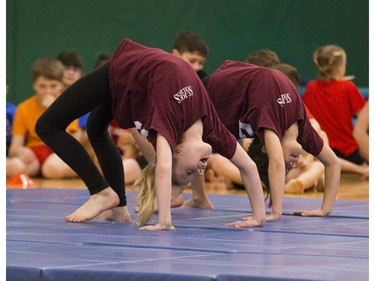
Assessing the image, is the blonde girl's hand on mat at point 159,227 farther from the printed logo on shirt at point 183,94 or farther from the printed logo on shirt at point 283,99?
the printed logo on shirt at point 283,99

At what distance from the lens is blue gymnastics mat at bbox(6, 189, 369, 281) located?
239 centimetres

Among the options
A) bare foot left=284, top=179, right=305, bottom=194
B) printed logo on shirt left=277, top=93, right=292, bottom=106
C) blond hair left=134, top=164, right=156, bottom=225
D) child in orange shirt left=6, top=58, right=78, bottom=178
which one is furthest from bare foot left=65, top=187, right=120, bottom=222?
child in orange shirt left=6, top=58, right=78, bottom=178

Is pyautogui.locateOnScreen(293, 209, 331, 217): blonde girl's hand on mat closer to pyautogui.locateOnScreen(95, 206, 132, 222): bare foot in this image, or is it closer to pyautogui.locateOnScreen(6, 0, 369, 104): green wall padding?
pyautogui.locateOnScreen(95, 206, 132, 222): bare foot

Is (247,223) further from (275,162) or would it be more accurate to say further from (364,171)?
(364,171)

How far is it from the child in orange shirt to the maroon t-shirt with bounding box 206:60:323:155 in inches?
115

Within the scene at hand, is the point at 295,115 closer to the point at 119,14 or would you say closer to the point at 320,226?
the point at 320,226

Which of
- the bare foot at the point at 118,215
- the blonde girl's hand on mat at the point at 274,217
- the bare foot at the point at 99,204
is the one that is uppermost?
the bare foot at the point at 99,204

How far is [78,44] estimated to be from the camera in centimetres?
976

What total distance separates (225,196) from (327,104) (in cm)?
241

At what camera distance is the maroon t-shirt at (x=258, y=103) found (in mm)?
4012

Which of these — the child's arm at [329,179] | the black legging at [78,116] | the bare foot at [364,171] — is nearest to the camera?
the black legging at [78,116]

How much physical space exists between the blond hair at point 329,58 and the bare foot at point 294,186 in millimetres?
1353

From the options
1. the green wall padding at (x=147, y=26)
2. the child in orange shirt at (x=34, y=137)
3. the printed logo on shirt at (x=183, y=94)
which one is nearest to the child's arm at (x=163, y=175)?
the printed logo on shirt at (x=183, y=94)

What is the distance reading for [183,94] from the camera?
3.53 metres
